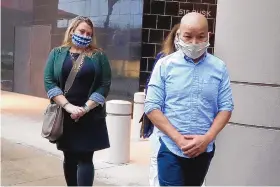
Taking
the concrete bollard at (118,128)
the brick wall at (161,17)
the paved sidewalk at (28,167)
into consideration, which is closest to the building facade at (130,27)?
the brick wall at (161,17)

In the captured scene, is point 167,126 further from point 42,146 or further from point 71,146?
point 42,146

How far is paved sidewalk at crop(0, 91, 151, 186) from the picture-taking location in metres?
5.79

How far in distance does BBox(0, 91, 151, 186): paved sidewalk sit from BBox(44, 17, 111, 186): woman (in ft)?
4.92

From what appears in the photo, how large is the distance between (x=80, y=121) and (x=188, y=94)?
→ 1.53 m

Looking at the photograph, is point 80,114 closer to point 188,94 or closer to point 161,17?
point 188,94

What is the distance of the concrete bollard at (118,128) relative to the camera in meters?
6.41

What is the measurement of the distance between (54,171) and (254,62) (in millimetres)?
2995

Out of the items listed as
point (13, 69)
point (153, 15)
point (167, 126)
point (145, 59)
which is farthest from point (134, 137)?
point (13, 69)

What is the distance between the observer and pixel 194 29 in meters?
2.81

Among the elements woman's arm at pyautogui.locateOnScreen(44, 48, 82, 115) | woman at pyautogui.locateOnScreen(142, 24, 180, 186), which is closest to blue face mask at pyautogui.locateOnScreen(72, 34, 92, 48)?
woman's arm at pyautogui.locateOnScreen(44, 48, 82, 115)

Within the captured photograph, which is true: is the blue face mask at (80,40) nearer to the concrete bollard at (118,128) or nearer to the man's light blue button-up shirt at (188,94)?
the man's light blue button-up shirt at (188,94)

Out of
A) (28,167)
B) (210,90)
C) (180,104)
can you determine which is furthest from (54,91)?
(28,167)

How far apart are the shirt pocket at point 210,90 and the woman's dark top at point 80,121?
1473 millimetres

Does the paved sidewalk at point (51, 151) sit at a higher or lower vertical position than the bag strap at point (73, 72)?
lower
